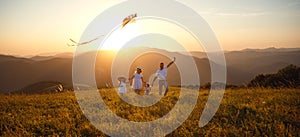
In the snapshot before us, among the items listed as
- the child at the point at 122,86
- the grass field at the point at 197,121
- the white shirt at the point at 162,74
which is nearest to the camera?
the grass field at the point at 197,121

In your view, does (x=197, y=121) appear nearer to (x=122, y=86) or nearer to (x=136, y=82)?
(x=122, y=86)

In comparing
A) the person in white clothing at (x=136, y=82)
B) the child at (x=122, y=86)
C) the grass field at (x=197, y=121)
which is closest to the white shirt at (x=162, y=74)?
the person in white clothing at (x=136, y=82)

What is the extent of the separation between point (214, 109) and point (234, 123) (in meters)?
1.92

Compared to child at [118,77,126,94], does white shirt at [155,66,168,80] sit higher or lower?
higher

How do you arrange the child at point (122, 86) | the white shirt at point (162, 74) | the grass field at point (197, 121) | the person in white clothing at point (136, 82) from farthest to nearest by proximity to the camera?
the person in white clothing at point (136, 82), the white shirt at point (162, 74), the child at point (122, 86), the grass field at point (197, 121)

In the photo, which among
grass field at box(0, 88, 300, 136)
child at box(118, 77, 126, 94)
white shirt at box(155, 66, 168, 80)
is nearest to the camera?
grass field at box(0, 88, 300, 136)

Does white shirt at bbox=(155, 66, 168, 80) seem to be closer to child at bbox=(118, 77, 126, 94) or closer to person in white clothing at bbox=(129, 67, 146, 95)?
person in white clothing at bbox=(129, 67, 146, 95)

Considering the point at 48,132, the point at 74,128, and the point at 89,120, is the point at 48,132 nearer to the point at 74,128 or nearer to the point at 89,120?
the point at 74,128

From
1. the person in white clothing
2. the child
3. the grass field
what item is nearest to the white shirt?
the person in white clothing

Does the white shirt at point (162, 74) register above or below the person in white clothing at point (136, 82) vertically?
above

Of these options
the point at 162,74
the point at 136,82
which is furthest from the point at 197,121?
the point at 136,82

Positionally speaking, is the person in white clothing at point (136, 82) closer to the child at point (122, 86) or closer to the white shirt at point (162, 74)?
the child at point (122, 86)

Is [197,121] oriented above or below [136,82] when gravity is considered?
below

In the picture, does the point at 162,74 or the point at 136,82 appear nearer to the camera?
the point at 162,74
